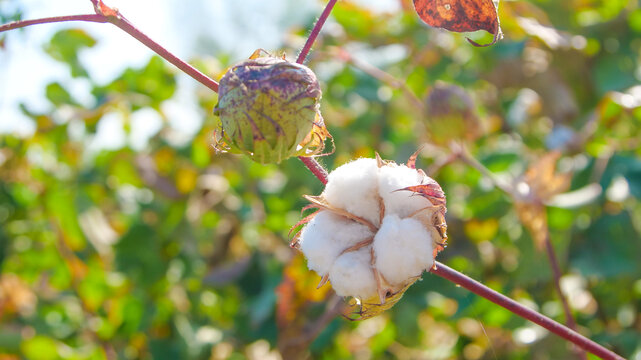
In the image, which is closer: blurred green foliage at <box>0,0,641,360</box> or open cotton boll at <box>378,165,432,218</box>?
open cotton boll at <box>378,165,432,218</box>

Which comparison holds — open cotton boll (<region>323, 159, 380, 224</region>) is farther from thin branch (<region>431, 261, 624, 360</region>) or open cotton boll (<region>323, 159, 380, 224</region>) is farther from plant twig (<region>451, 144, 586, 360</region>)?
plant twig (<region>451, 144, 586, 360</region>)

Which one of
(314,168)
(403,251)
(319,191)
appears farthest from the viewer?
(319,191)

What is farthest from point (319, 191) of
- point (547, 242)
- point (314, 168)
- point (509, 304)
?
point (509, 304)

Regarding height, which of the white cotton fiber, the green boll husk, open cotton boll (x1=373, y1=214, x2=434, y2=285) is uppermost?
the green boll husk

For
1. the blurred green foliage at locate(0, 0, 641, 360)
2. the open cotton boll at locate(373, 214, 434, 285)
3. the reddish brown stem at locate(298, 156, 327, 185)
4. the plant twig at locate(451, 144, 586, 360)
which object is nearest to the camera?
the open cotton boll at locate(373, 214, 434, 285)

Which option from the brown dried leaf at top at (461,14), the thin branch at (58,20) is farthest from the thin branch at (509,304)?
the thin branch at (58,20)

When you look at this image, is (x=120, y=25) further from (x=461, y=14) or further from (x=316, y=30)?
(x=461, y=14)

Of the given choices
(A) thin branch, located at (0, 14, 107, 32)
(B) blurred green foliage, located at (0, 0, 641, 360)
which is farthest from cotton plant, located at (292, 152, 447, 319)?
(B) blurred green foliage, located at (0, 0, 641, 360)
